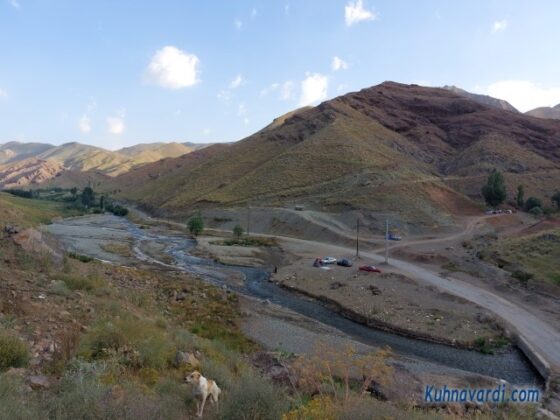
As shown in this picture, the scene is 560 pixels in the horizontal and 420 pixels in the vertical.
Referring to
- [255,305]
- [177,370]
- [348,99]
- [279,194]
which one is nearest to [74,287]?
[177,370]

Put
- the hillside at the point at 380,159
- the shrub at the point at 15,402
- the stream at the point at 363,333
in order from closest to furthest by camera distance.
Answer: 1. the shrub at the point at 15,402
2. the stream at the point at 363,333
3. the hillside at the point at 380,159

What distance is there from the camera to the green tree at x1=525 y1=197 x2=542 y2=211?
77.2m

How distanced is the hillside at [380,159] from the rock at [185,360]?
189 ft

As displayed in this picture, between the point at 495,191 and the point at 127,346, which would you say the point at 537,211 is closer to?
the point at 495,191

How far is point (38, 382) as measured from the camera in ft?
26.4

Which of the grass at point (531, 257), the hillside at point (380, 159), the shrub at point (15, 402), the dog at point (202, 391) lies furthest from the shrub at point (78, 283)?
the hillside at point (380, 159)

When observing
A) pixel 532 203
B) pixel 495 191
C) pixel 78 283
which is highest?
pixel 495 191

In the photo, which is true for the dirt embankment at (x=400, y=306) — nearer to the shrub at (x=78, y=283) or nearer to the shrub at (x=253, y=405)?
the shrub at (x=78, y=283)

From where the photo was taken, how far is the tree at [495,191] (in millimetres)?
74875

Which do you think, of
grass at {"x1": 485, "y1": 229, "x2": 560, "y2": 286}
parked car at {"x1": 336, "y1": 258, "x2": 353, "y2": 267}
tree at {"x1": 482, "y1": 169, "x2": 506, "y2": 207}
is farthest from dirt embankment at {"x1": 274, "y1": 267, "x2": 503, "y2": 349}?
tree at {"x1": 482, "y1": 169, "x2": 506, "y2": 207}

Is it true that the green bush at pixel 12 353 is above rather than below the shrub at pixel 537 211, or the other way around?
below

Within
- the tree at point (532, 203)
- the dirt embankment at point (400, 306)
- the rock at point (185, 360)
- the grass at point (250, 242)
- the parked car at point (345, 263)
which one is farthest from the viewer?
the tree at point (532, 203)

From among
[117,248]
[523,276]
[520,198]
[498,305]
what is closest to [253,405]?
[498,305]

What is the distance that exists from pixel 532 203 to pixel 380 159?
2971cm
